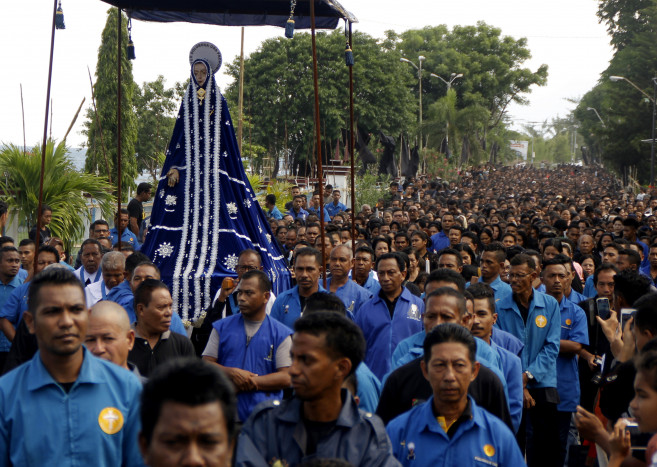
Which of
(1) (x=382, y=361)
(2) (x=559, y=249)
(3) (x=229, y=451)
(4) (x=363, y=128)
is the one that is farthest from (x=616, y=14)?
(3) (x=229, y=451)

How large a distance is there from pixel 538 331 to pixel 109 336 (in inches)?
154

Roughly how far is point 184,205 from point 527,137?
17929cm

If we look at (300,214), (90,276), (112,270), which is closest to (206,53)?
(90,276)

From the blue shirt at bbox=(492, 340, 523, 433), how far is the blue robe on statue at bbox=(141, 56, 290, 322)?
178 inches

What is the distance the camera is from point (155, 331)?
17.9 ft

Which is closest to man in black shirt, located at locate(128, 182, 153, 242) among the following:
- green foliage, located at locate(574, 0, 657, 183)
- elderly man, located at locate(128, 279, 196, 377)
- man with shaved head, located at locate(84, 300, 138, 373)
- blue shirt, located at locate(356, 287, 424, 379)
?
blue shirt, located at locate(356, 287, 424, 379)

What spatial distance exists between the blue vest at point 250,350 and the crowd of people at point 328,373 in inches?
0.4

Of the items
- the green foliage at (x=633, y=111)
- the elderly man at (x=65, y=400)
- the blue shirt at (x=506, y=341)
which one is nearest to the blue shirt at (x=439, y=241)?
the blue shirt at (x=506, y=341)

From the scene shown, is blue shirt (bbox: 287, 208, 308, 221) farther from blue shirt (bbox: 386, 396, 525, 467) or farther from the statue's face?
blue shirt (bbox: 386, 396, 525, 467)

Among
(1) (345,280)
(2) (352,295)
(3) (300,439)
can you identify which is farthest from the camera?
(1) (345,280)

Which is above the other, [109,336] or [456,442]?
[109,336]

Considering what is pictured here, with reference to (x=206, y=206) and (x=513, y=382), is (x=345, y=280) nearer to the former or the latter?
(x=206, y=206)

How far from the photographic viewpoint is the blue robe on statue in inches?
380

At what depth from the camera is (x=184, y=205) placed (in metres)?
9.90
